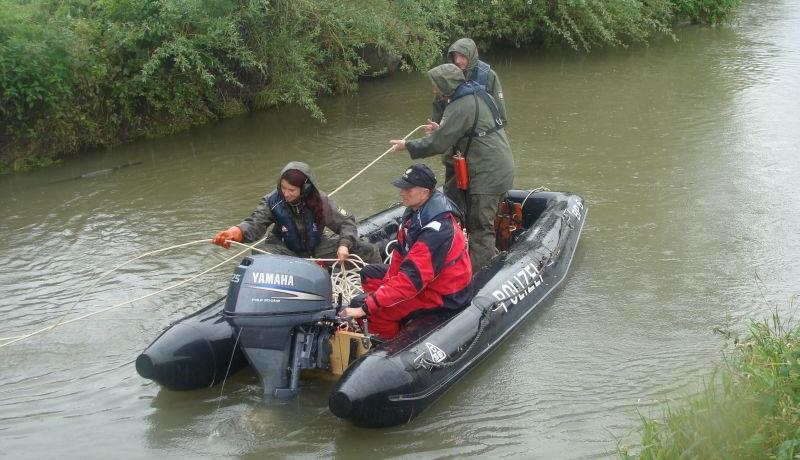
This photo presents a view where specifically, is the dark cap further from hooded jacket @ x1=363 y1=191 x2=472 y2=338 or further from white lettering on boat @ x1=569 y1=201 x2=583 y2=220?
white lettering on boat @ x1=569 y1=201 x2=583 y2=220

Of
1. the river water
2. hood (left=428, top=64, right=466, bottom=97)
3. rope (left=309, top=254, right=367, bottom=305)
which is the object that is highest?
hood (left=428, top=64, right=466, bottom=97)

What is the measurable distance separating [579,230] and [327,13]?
227 inches

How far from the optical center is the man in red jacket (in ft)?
17.7

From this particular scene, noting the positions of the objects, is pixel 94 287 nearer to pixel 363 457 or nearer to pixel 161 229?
pixel 161 229

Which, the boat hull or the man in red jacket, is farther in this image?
the man in red jacket

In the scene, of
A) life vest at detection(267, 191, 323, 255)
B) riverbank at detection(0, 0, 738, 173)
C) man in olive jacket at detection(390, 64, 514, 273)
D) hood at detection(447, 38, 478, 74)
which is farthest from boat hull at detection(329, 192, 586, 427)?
riverbank at detection(0, 0, 738, 173)

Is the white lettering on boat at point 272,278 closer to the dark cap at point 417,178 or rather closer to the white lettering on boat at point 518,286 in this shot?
the dark cap at point 417,178

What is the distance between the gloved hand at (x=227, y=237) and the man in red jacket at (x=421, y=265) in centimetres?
90

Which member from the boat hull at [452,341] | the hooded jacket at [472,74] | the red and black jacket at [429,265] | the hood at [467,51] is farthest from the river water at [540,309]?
the hood at [467,51]

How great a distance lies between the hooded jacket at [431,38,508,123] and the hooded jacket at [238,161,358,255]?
1.45m

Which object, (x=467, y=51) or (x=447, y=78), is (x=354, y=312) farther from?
(x=467, y=51)

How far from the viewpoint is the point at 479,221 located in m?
7.08

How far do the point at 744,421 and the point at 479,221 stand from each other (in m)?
3.31

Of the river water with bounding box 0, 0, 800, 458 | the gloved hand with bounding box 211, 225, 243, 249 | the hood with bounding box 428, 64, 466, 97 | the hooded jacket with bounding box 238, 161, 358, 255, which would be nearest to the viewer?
the river water with bounding box 0, 0, 800, 458
